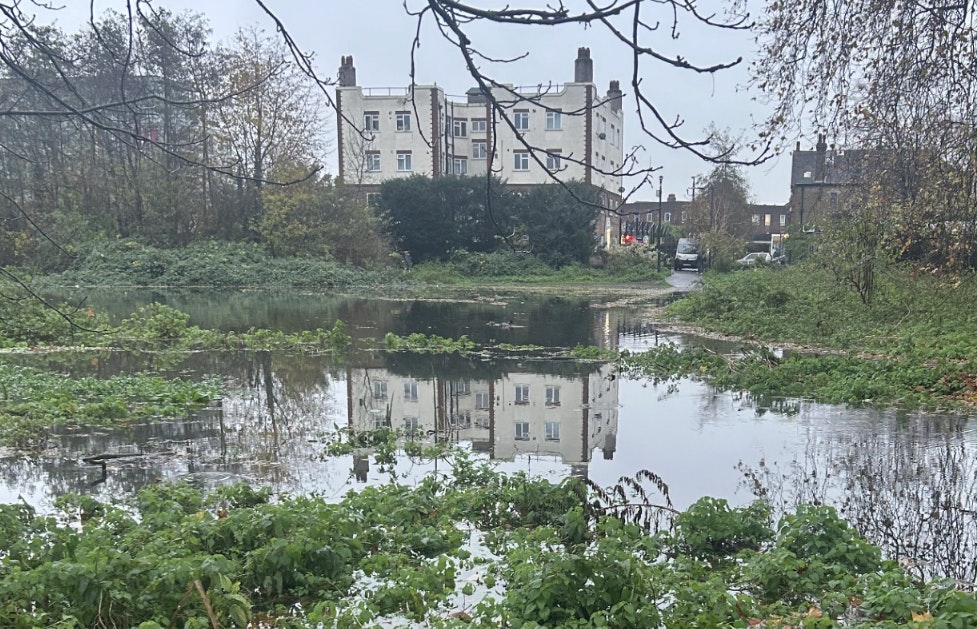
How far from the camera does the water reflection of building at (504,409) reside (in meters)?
10.0

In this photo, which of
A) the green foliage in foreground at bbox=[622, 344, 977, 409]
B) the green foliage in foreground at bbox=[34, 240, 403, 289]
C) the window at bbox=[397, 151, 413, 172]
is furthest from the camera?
the window at bbox=[397, 151, 413, 172]

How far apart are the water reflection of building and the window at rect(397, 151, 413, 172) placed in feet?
140

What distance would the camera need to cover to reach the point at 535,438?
33.5 feet

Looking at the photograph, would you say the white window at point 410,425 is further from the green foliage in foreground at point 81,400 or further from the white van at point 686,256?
the white van at point 686,256

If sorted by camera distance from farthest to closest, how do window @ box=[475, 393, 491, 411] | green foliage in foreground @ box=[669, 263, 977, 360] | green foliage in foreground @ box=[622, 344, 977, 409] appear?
green foliage in foreground @ box=[669, 263, 977, 360]
window @ box=[475, 393, 491, 411]
green foliage in foreground @ box=[622, 344, 977, 409]

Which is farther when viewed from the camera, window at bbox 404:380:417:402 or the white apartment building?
the white apartment building

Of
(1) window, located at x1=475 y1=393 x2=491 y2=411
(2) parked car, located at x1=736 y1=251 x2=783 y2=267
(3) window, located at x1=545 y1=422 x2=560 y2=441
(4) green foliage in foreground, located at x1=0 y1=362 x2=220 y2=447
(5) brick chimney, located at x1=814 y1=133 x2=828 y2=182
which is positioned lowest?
(3) window, located at x1=545 y1=422 x2=560 y2=441

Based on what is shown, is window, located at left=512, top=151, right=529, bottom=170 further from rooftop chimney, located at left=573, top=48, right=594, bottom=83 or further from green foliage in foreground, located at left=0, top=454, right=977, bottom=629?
green foliage in foreground, located at left=0, top=454, right=977, bottom=629

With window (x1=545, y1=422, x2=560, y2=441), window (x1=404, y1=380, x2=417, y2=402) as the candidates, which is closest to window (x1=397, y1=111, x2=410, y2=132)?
window (x1=404, y1=380, x2=417, y2=402)

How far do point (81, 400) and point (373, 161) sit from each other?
45500mm

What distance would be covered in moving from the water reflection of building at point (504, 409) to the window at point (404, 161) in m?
42.6

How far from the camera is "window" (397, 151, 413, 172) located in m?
56.1

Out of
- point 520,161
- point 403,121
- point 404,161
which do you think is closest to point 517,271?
point 520,161

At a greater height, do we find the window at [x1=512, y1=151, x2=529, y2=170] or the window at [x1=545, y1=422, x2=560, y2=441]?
the window at [x1=512, y1=151, x2=529, y2=170]
